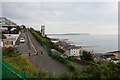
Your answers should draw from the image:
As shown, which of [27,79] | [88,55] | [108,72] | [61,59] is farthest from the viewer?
[88,55]

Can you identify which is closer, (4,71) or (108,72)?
(108,72)

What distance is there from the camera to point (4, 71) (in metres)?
4.61

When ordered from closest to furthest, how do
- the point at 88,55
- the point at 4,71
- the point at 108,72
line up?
1. the point at 108,72
2. the point at 4,71
3. the point at 88,55

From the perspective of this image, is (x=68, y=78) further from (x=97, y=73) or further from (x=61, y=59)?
(x=61, y=59)

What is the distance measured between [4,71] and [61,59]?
3958mm

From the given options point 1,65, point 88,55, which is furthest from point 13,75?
point 88,55

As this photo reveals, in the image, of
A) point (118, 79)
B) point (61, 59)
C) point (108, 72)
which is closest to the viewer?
point (118, 79)

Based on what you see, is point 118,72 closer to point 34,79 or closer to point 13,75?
point 34,79

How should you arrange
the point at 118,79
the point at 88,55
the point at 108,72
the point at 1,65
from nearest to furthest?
the point at 118,79 < the point at 108,72 < the point at 1,65 < the point at 88,55

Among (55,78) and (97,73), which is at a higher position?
(97,73)

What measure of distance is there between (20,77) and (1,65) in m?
1.68

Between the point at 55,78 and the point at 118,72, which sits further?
the point at 55,78

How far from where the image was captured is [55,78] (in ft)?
13.2

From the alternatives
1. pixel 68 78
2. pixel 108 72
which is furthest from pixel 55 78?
pixel 108 72
